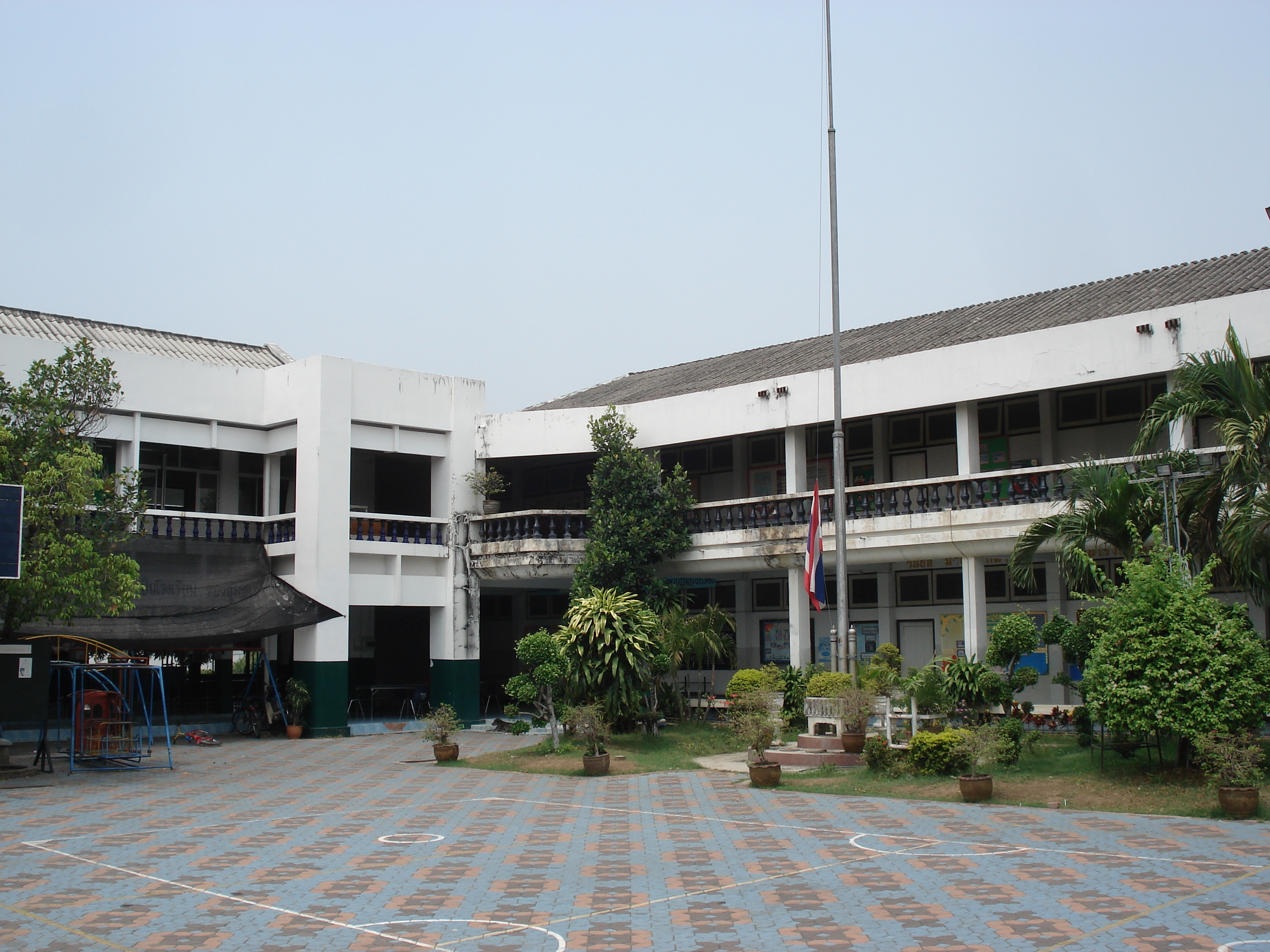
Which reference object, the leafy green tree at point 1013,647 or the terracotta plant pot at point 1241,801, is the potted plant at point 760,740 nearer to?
the leafy green tree at point 1013,647

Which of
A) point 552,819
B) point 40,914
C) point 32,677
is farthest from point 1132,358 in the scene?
point 32,677

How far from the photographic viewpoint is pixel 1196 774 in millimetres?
12062

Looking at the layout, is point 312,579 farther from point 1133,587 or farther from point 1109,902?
point 1109,902

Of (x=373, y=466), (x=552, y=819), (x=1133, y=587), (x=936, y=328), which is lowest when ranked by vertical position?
(x=552, y=819)

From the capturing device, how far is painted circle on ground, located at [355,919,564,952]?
7395 mm

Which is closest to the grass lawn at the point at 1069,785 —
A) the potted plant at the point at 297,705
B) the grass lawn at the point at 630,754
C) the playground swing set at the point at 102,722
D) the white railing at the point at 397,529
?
the grass lawn at the point at 630,754

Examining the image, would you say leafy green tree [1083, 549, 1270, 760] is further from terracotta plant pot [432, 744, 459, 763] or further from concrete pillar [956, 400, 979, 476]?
terracotta plant pot [432, 744, 459, 763]

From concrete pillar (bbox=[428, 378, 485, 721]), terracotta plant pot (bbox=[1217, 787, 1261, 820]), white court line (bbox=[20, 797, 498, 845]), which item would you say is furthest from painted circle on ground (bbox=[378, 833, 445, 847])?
concrete pillar (bbox=[428, 378, 485, 721])

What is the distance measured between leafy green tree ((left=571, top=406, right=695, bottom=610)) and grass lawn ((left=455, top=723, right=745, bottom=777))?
2.79m

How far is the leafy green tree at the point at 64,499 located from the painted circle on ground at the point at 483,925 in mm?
9443

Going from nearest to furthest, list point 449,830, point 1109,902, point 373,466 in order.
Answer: point 1109,902, point 449,830, point 373,466

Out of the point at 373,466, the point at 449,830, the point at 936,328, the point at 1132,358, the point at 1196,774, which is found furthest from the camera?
the point at 373,466

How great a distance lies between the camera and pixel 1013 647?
47.8 feet

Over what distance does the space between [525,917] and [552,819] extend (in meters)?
4.14
